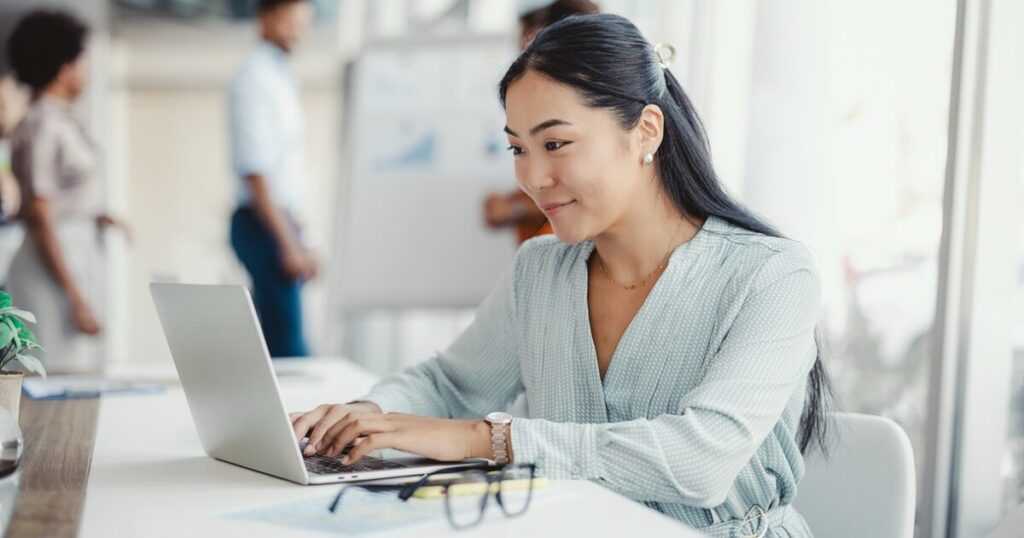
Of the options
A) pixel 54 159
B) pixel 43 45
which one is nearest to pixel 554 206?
pixel 54 159

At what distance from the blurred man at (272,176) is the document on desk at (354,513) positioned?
10.1 ft

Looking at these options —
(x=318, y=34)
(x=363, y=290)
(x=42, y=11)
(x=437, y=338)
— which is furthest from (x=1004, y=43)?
(x=318, y=34)

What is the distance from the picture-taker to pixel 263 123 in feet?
13.6

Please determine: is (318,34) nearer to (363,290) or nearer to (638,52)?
(363,290)

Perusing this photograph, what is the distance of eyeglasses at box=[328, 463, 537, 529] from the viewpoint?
102 cm

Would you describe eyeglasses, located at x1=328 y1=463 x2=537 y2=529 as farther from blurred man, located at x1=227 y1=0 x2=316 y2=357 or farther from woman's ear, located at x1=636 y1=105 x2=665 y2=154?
blurred man, located at x1=227 y1=0 x2=316 y2=357

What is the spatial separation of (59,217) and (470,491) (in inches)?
145

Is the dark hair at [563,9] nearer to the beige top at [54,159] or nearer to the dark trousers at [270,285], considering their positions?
the dark trousers at [270,285]

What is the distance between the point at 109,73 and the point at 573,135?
7.73 meters

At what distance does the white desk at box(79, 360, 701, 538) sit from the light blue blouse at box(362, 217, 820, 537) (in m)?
0.09

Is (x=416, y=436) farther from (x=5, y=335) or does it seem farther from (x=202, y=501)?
(x=5, y=335)

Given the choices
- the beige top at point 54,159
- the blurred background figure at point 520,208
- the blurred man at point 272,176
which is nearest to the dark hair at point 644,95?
the blurred background figure at point 520,208

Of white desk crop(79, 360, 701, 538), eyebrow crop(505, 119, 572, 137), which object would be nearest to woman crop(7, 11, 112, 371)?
white desk crop(79, 360, 701, 538)

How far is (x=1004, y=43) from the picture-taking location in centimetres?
173
